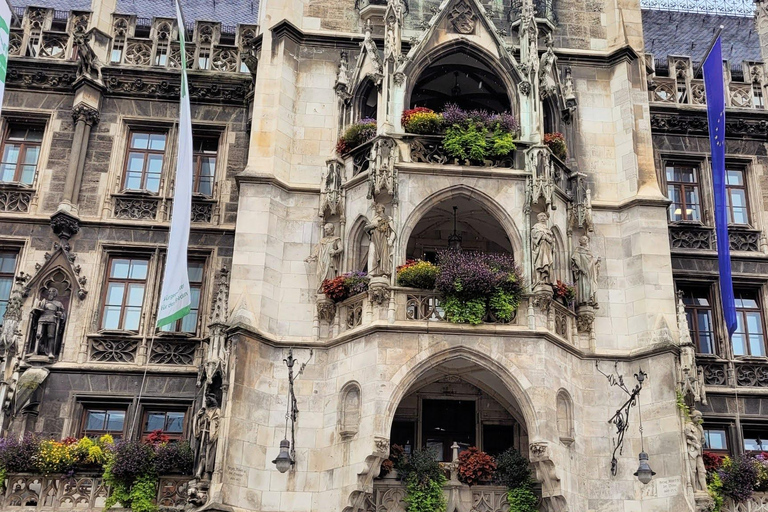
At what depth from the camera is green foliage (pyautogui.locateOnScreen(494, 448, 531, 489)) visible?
19547mm

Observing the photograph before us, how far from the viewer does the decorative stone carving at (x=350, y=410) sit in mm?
19594

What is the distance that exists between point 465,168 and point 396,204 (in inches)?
67.4

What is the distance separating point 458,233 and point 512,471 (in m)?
5.80

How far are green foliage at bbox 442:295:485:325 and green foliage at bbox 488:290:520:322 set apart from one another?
24 centimetres

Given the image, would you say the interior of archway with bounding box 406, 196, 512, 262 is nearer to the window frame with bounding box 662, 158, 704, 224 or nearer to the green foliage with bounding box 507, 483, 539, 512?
the window frame with bounding box 662, 158, 704, 224

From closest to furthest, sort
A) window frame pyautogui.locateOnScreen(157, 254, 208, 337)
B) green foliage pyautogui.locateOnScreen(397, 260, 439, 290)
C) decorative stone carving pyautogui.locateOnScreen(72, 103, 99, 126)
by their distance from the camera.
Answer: green foliage pyautogui.locateOnScreen(397, 260, 439, 290)
window frame pyautogui.locateOnScreen(157, 254, 208, 337)
decorative stone carving pyautogui.locateOnScreen(72, 103, 99, 126)

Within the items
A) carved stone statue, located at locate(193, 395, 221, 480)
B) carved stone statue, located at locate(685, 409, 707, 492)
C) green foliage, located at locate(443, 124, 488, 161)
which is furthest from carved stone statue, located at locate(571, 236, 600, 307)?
carved stone statue, located at locate(193, 395, 221, 480)

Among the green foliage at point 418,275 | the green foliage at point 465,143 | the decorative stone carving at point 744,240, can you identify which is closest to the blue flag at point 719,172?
the decorative stone carving at point 744,240

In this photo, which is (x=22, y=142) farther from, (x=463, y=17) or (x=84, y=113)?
(x=463, y=17)

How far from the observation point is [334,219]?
71.3 ft

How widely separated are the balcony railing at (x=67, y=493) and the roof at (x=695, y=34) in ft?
61.0

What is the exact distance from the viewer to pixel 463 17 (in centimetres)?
2297

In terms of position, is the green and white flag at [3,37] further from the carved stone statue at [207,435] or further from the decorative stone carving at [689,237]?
the decorative stone carving at [689,237]

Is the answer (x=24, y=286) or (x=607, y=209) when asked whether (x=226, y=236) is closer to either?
(x=24, y=286)
